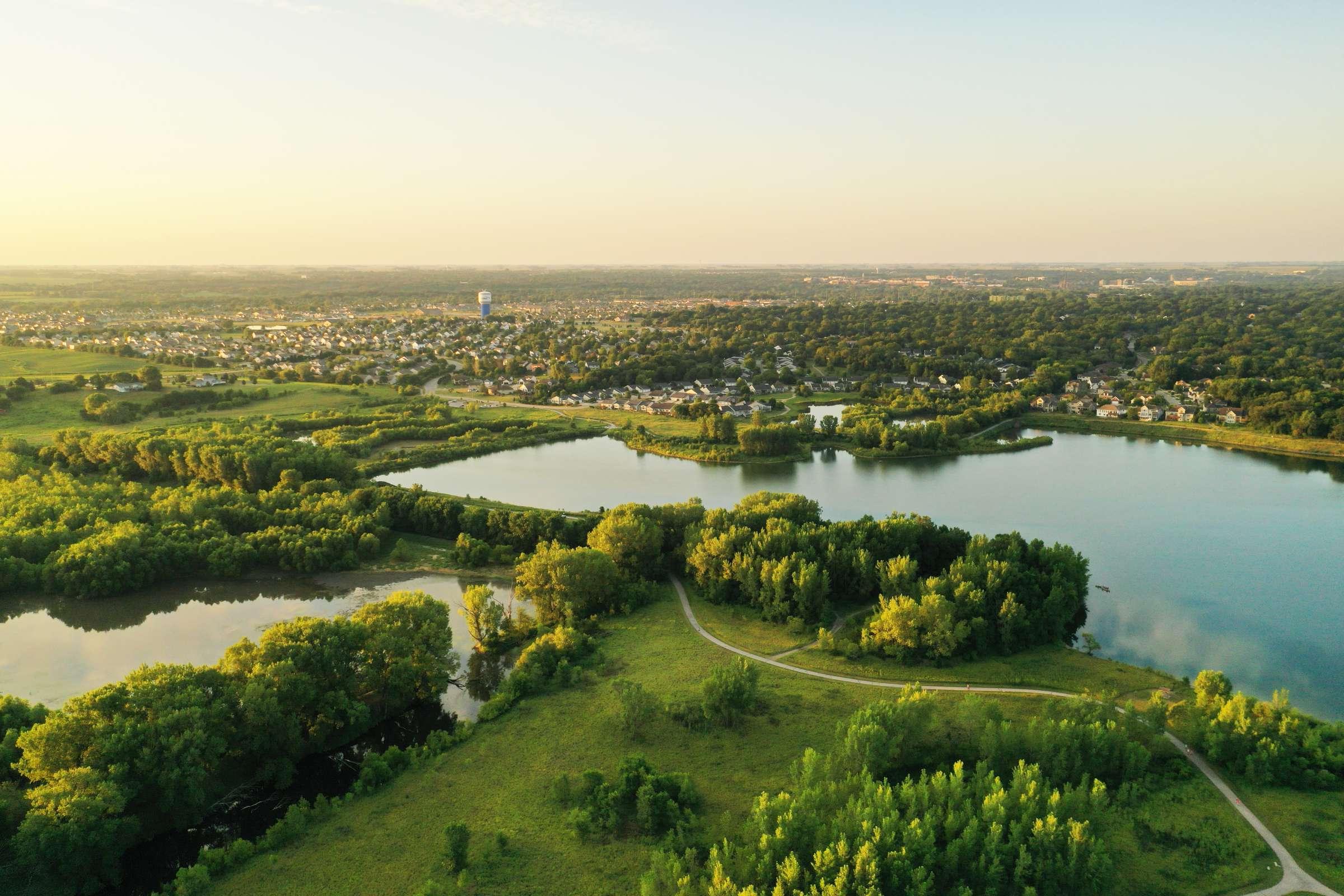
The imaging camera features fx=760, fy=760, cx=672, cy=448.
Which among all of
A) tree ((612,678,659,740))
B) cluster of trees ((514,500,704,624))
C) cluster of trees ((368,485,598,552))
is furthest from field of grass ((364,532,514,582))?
tree ((612,678,659,740))

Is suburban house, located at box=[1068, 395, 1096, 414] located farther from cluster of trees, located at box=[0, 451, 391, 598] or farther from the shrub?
the shrub

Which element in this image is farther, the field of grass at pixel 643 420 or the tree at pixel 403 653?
the field of grass at pixel 643 420

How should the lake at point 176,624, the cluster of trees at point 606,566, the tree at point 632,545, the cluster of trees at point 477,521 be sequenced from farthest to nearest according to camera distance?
the cluster of trees at point 477,521, the tree at point 632,545, the cluster of trees at point 606,566, the lake at point 176,624

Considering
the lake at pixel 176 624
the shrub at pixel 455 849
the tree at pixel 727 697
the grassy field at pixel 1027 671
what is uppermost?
the tree at pixel 727 697

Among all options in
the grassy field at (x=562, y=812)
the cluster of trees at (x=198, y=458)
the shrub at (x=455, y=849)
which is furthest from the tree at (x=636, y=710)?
the cluster of trees at (x=198, y=458)

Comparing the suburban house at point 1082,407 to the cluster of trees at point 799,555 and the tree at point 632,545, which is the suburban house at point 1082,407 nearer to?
the cluster of trees at point 799,555

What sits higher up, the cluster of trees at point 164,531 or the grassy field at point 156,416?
the grassy field at point 156,416

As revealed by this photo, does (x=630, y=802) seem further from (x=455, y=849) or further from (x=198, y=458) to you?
(x=198, y=458)

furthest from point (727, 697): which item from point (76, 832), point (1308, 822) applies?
point (76, 832)

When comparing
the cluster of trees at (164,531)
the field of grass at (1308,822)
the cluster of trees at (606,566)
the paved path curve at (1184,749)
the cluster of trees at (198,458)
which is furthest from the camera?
the cluster of trees at (198,458)
